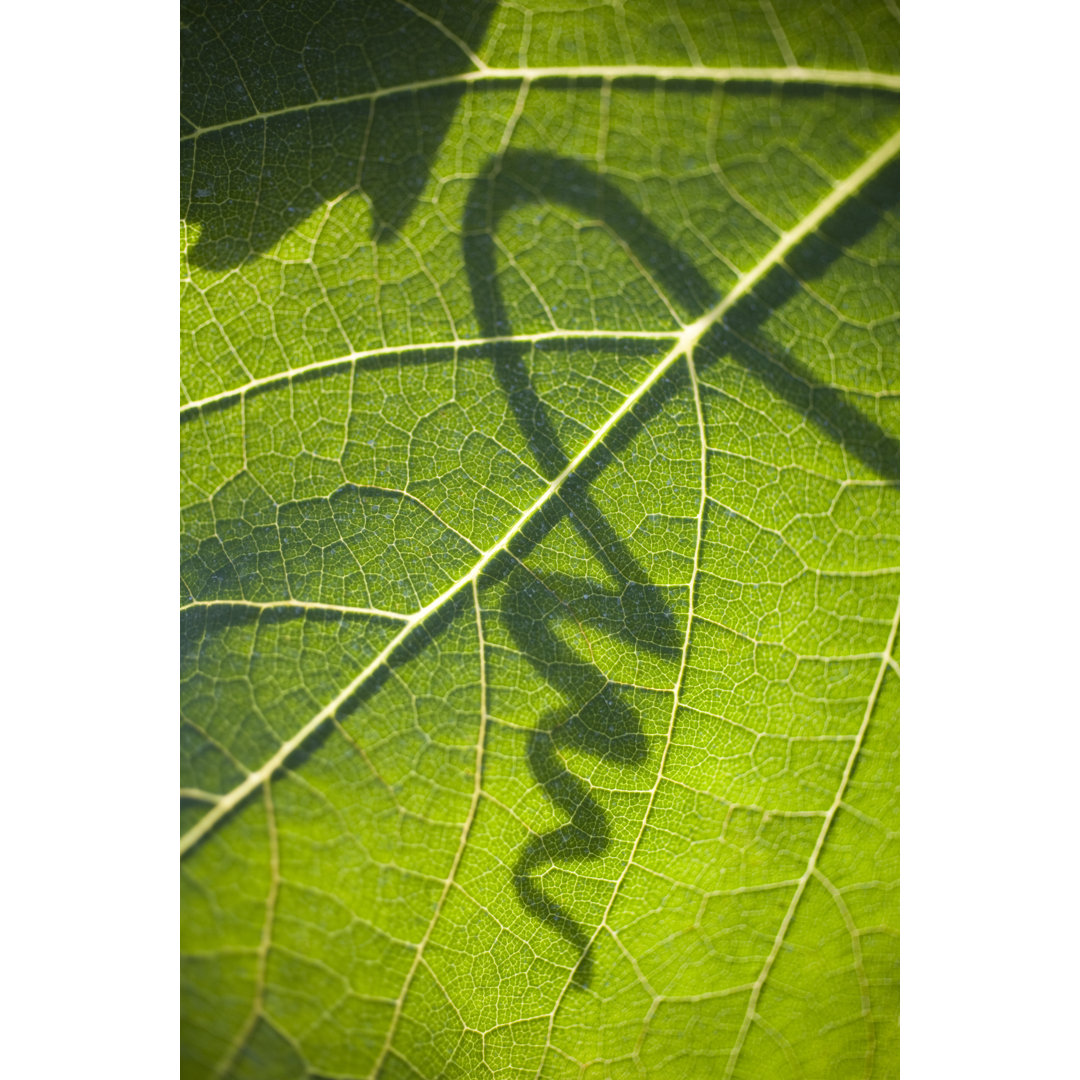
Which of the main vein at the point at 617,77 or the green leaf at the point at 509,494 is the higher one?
the main vein at the point at 617,77

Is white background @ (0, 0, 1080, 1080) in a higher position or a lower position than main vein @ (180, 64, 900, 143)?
lower

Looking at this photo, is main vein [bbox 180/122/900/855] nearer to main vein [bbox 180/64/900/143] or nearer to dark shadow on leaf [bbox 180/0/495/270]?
main vein [bbox 180/64/900/143]

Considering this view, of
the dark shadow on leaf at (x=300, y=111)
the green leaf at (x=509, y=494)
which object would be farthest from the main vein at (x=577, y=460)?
Result: the dark shadow on leaf at (x=300, y=111)

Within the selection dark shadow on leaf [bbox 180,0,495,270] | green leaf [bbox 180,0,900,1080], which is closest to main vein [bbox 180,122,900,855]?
green leaf [bbox 180,0,900,1080]

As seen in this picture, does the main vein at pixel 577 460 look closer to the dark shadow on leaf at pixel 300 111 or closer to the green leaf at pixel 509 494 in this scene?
the green leaf at pixel 509 494

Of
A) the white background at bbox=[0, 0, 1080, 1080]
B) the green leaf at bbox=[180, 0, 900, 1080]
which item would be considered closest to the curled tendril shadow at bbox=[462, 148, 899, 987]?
the green leaf at bbox=[180, 0, 900, 1080]

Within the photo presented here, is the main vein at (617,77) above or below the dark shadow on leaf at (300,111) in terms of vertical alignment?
above
